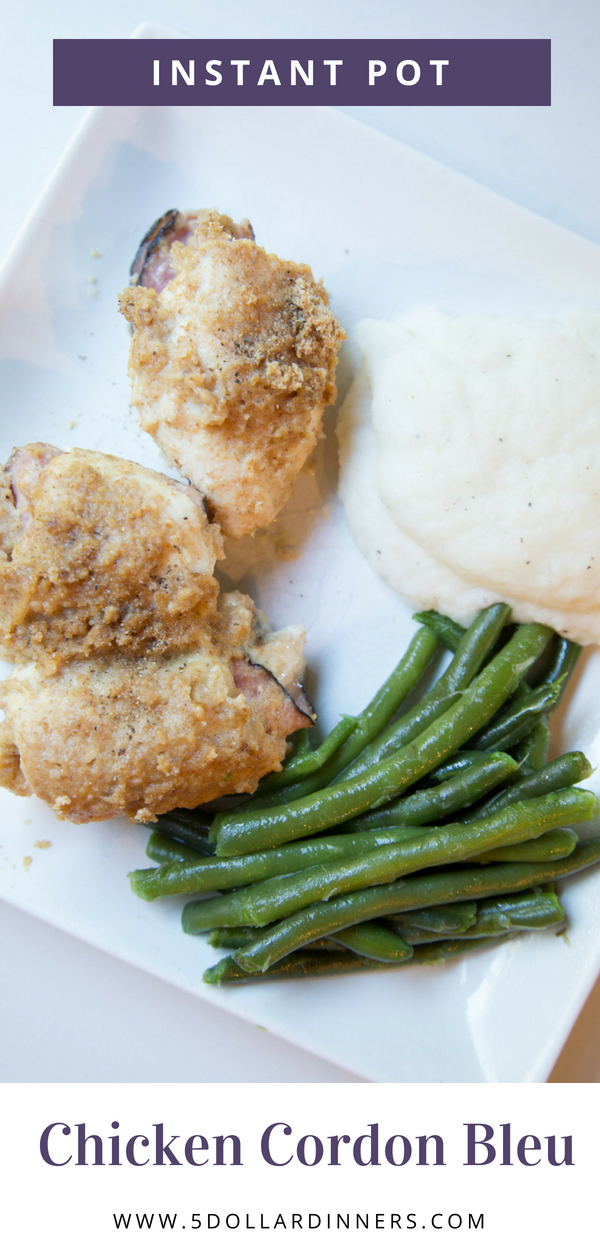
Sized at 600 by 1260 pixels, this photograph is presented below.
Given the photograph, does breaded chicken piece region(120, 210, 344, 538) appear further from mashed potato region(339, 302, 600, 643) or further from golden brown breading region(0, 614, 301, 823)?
golden brown breading region(0, 614, 301, 823)

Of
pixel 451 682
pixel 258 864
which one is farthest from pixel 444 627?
pixel 258 864

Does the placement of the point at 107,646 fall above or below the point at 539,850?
above

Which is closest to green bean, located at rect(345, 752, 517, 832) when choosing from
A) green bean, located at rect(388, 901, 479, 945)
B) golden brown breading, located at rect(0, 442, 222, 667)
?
green bean, located at rect(388, 901, 479, 945)

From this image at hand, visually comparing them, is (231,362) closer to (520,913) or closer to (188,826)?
(188,826)

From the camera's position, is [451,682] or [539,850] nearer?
[539,850]

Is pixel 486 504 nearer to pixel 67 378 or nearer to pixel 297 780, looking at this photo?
pixel 297 780

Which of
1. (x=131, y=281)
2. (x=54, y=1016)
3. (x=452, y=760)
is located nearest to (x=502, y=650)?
(x=452, y=760)
